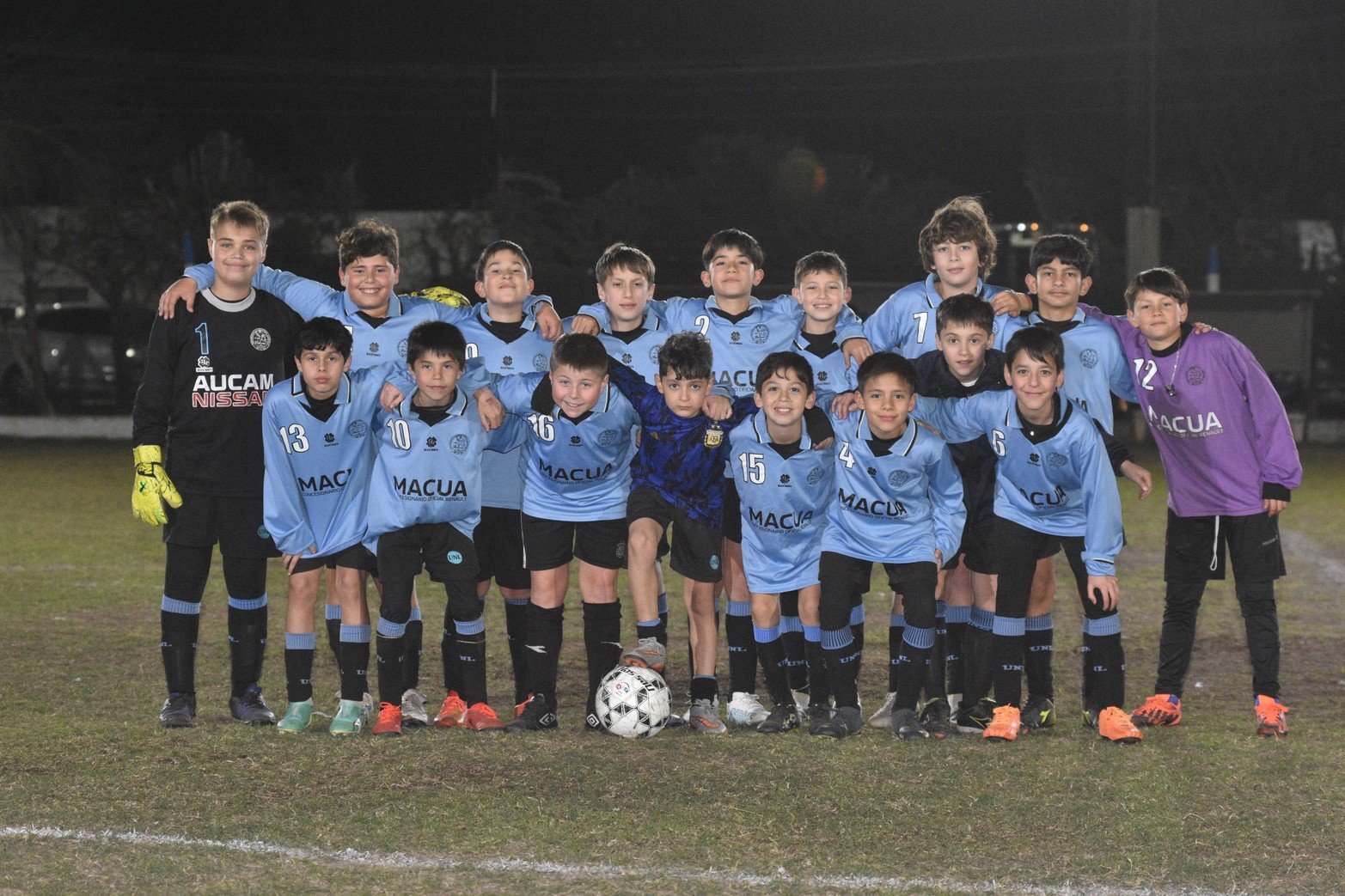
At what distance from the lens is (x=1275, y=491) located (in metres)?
5.76

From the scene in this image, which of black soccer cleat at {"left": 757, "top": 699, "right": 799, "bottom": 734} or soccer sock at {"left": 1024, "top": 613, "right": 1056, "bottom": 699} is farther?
soccer sock at {"left": 1024, "top": 613, "right": 1056, "bottom": 699}

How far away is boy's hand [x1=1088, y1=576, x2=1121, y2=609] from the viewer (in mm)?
5551

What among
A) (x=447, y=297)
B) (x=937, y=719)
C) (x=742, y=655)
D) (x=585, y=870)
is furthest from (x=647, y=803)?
(x=447, y=297)

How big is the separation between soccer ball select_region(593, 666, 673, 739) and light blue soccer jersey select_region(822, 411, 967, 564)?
88 centimetres

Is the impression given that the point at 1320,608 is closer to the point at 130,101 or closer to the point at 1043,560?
the point at 1043,560

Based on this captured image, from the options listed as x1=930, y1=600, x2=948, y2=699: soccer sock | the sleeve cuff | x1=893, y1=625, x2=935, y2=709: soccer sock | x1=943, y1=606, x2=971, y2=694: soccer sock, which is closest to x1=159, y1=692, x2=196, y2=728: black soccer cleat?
x1=893, y1=625, x2=935, y2=709: soccer sock

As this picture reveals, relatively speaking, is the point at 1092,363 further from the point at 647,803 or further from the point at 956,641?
the point at 647,803

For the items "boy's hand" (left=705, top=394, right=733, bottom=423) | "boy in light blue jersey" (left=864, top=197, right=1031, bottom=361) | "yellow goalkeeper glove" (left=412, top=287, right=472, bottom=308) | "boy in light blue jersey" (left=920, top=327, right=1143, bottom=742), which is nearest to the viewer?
"boy in light blue jersey" (left=920, top=327, right=1143, bottom=742)

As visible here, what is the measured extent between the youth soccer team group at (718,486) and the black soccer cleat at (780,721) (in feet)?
0.09

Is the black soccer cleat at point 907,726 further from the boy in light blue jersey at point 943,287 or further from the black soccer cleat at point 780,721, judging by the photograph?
the boy in light blue jersey at point 943,287

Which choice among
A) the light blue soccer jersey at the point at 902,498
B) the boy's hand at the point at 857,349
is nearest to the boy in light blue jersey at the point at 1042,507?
the light blue soccer jersey at the point at 902,498

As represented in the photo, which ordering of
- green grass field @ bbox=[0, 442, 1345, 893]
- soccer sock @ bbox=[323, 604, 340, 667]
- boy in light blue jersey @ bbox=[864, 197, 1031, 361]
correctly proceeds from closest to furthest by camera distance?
green grass field @ bbox=[0, 442, 1345, 893] < boy in light blue jersey @ bbox=[864, 197, 1031, 361] < soccer sock @ bbox=[323, 604, 340, 667]

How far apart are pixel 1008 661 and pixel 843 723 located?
68cm

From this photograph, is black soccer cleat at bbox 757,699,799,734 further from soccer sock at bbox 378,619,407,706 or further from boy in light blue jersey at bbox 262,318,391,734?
boy in light blue jersey at bbox 262,318,391,734
